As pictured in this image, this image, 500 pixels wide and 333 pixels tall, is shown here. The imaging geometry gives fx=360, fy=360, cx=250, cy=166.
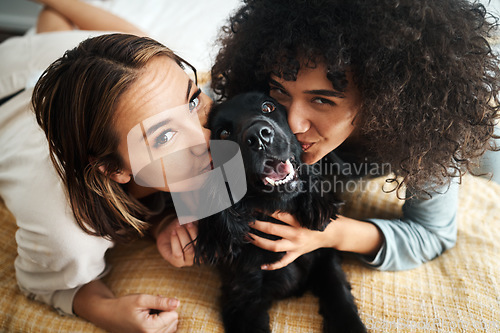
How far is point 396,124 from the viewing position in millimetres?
815

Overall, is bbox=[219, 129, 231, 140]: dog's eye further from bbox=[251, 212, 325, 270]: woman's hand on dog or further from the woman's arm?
the woman's arm

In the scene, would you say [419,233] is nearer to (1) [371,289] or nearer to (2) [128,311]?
(1) [371,289]

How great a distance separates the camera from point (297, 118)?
83cm

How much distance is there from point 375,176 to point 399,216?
18cm

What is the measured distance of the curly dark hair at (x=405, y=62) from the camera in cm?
72

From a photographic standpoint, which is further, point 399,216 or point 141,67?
point 399,216

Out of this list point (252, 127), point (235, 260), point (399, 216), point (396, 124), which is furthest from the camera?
point (399, 216)

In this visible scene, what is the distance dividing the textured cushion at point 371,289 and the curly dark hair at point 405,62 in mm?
295

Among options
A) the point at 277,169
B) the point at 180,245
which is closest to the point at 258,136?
the point at 277,169

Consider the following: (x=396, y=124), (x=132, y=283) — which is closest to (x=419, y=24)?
(x=396, y=124)

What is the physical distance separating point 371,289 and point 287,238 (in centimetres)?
29

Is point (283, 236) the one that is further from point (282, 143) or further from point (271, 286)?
point (282, 143)

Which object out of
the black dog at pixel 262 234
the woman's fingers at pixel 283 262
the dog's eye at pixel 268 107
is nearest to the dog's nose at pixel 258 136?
the black dog at pixel 262 234

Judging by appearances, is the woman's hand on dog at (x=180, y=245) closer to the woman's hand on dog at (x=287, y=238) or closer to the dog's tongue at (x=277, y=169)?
the woman's hand on dog at (x=287, y=238)
